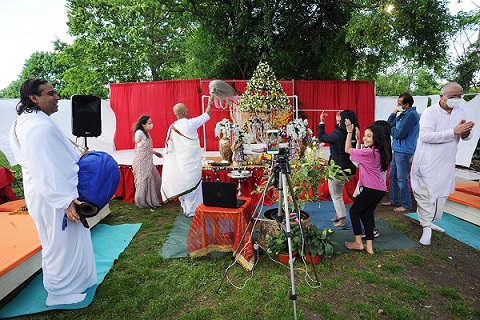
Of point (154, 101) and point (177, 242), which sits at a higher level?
point (154, 101)

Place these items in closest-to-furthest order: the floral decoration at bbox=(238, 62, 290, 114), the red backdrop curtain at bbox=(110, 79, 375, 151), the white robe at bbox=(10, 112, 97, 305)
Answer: the white robe at bbox=(10, 112, 97, 305) → the floral decoration at bbox=(238, 62, 290, 114) → the red backdrop curtain at bbox=(110, 79, 375, 151)

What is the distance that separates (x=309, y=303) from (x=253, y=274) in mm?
668

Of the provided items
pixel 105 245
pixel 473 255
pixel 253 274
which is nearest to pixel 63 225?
pixel 105 245

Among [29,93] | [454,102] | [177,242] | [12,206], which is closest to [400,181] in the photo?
[454,102]

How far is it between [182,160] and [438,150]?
342cm

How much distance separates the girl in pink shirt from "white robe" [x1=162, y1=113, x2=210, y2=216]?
89.3 inches

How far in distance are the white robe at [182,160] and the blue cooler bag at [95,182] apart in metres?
2.01

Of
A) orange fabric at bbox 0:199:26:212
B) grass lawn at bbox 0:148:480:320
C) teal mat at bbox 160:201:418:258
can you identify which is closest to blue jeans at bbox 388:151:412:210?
teal mat at bbox 160:201:418:258

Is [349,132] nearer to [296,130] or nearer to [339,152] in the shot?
[339,152]

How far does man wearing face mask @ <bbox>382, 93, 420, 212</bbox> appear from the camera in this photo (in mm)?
4570

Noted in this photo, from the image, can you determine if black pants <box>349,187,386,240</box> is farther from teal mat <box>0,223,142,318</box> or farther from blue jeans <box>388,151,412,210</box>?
teal mat <box>0,223,142,318</box>

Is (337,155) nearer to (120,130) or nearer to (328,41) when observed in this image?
(328,41)

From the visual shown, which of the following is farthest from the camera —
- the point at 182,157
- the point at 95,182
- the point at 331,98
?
the point at 331,98

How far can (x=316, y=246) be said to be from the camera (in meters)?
3.24
